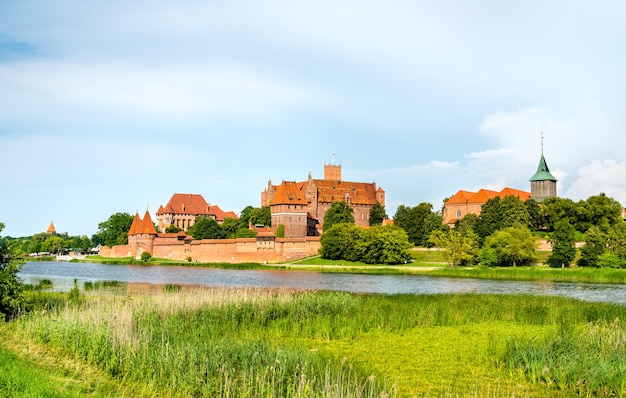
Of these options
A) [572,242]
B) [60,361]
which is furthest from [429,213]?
[60,361]

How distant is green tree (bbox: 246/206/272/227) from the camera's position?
264 feet

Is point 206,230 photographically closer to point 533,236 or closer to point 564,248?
point 533,236

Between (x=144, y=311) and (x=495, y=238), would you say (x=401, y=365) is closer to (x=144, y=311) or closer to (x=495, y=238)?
(x=144, y=311)

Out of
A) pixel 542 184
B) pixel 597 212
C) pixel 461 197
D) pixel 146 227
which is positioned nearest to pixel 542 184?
pixel 542 184

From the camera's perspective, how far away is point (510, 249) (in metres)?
48.2

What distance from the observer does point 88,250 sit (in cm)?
10100

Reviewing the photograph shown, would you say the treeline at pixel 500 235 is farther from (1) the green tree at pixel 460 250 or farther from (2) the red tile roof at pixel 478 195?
(2) the red tile roof at pixel 478 195

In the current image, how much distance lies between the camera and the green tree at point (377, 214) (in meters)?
84.1

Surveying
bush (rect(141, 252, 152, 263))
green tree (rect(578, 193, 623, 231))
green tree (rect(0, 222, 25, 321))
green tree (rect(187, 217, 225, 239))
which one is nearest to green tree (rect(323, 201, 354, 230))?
green tree (rect(187, 217, 225, 239))

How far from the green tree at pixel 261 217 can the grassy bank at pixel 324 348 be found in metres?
64.4

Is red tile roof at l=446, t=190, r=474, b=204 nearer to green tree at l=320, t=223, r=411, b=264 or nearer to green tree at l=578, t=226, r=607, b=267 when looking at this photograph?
green tree at l=320, t=223, r=411, b=264

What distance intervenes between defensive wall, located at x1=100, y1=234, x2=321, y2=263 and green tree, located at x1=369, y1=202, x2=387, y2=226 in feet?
74.2

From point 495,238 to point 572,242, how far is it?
5.72 meters

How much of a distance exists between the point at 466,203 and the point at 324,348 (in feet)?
225
